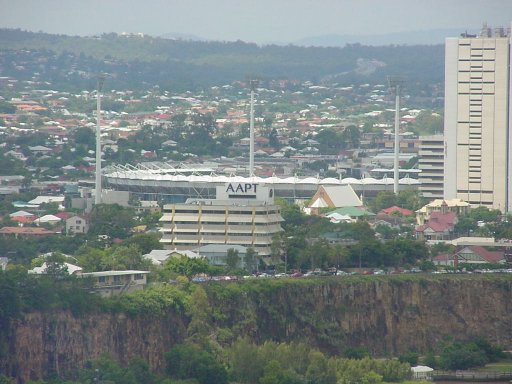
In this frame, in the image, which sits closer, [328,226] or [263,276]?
[263,276]

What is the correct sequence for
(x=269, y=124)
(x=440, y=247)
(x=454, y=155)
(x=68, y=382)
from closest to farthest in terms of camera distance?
(x=68, y=382), (x=440, y=247), (x=454, y=155), (x=269, y=124)

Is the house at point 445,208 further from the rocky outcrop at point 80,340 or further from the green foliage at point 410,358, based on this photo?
the rocky outcrop at point 80,340

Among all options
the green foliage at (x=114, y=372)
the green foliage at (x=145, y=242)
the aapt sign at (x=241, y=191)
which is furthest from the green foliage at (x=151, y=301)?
the aapt sign at (x=241, y=191)

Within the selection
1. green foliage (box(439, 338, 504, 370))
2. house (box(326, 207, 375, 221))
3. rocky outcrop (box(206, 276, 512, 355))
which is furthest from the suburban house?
green foliage (box(439, 338, 504, 370))

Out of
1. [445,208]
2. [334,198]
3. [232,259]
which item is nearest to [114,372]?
[232,259]

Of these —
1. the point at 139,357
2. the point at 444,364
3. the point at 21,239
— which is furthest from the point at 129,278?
the point at 21,239

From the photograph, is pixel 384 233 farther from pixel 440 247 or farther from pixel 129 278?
pixel 129 278
